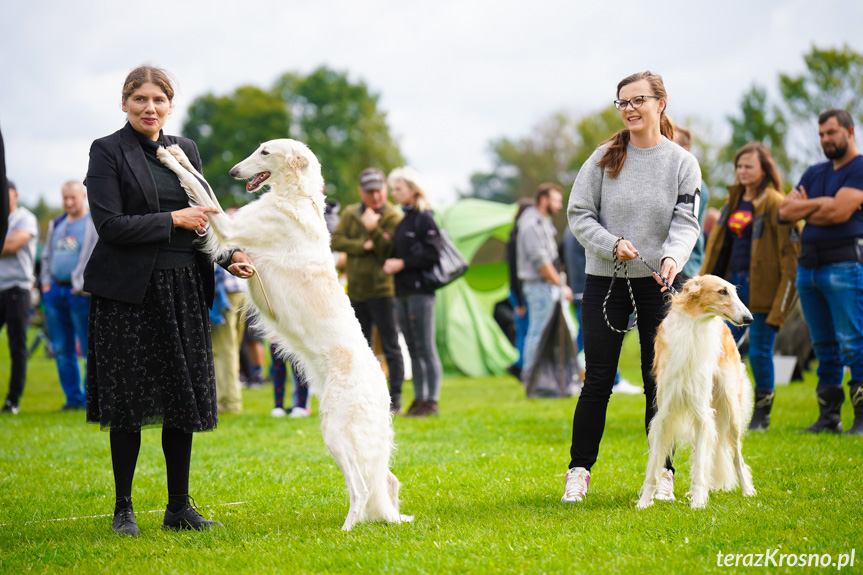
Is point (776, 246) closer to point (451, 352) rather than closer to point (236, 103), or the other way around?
point (451, 352)

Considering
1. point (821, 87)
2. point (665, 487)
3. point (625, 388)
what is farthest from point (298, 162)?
point (821, 87)

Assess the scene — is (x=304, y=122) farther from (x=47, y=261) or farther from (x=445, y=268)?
(x=445, y=268)

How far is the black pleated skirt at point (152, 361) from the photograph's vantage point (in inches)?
148

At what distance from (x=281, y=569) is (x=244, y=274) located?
58.0 inches

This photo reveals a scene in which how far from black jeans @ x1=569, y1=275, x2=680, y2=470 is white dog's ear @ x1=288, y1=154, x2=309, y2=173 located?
1.72m

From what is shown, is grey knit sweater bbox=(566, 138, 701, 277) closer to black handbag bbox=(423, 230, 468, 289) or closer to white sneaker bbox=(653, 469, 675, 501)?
white sneaker bbox=(653, 469, 675, 501)

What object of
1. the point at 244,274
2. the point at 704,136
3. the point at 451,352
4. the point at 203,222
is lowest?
the point at 451,352

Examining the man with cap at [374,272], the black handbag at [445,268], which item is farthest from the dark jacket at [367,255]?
the black handbag at [445,268]

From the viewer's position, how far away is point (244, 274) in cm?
396

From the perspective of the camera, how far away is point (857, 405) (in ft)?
20.2

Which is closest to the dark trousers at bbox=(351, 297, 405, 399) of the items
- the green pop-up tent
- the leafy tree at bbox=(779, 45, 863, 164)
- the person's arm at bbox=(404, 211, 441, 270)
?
the person's arm at bbox=(404, 211, 441, 270)

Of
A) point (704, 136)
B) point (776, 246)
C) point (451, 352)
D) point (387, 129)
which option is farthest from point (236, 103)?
point (776, 246)

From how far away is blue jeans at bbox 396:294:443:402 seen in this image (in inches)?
320

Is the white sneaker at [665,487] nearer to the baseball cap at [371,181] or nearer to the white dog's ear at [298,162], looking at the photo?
the white dog's ear at [298,162]
